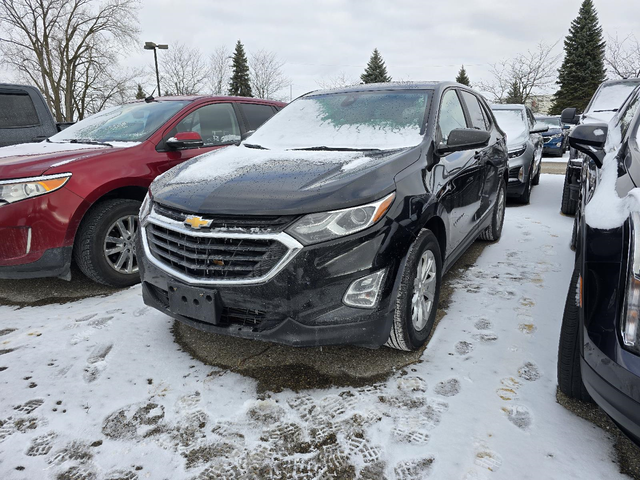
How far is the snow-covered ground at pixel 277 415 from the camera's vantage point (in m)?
1.75

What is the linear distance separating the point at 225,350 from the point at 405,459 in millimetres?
1287

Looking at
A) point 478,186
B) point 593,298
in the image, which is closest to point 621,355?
point 593,298

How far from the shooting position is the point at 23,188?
120 inches

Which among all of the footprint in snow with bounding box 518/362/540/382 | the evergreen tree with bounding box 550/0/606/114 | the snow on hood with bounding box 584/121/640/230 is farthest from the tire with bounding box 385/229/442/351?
the evergreen tree with bounding box 550/0/606/114

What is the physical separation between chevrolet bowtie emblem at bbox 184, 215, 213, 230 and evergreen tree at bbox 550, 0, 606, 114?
4233 cm

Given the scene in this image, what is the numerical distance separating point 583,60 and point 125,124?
4368cm

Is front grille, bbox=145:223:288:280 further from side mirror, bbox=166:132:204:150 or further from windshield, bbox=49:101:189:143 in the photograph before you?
windshield, bbox=49:101:189:143

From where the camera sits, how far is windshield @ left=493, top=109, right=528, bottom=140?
7.30 meters

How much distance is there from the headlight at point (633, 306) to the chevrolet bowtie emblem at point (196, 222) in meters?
1.69

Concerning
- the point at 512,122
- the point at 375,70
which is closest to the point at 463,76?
the point at 375,70

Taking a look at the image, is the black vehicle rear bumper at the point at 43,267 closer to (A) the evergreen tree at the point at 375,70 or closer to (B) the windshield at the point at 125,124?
(B) the windshield at the point at 125,124

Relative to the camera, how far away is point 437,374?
92.2 inches

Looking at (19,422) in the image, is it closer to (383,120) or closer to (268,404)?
(268,404)

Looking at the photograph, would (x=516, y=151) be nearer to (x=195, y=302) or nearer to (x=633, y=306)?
(x=633, y=306)
